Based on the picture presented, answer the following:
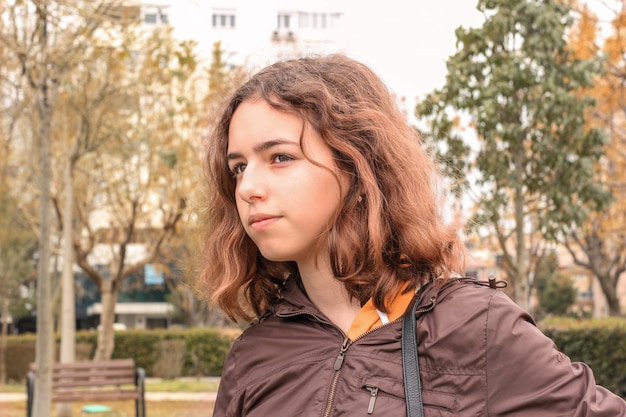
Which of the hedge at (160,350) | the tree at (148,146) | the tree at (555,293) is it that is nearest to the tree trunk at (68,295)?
the tree at (148,146)

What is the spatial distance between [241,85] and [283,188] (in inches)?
13.9

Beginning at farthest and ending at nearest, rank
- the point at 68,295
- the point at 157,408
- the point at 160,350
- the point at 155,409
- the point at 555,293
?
the point at 555,293
the point at 160,350
the point at 68,295
the point at 157,408
the point at 155,409

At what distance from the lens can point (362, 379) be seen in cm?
168

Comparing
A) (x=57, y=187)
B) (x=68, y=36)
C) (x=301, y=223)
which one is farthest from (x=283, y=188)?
(x=57, y=187)

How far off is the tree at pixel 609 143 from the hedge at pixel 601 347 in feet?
5.00

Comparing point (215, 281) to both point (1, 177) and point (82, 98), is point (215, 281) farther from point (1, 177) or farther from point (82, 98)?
point (1, 177)

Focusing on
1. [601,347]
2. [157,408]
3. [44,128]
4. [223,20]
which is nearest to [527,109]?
[601,347]

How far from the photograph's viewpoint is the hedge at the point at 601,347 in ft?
39.2

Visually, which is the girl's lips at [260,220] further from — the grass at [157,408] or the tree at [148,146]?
the tree at [148,146]

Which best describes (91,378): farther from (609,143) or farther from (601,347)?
(609,143)

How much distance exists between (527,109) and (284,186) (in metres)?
9.54

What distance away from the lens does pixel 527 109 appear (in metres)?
10.8

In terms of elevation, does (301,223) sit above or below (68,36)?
below

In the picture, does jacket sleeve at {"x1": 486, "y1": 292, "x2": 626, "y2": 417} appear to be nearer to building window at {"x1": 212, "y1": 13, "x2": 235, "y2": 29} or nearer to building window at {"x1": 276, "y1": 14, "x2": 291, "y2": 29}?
building window at {"x1": 212, "y1": 13, "x2": 235, "y2": 29}
